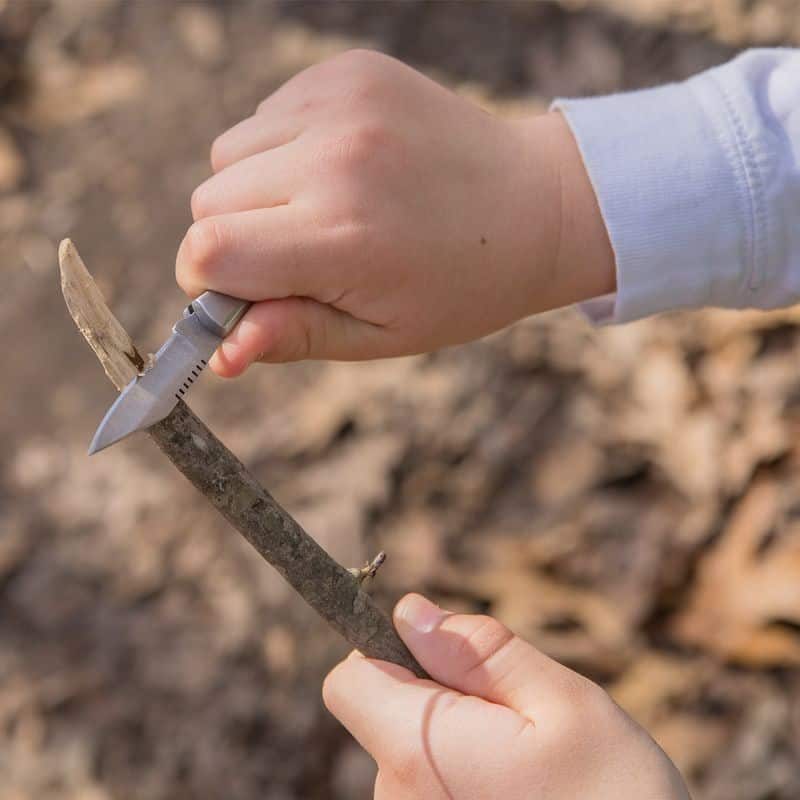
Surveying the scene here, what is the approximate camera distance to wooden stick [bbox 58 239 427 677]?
75 cm

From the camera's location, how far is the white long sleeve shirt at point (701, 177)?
105 cm

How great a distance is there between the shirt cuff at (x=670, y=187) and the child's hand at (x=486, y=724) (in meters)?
0.41

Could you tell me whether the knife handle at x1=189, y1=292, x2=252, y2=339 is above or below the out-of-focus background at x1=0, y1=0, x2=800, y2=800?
above

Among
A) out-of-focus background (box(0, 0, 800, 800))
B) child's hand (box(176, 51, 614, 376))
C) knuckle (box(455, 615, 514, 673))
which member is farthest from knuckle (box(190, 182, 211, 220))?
out-of-focus background (box(0, 0, 800, 800))

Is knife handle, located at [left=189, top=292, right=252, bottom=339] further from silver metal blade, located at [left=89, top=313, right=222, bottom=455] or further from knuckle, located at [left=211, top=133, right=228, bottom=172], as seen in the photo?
knuckle, located at [left=211, top=133, right=228, bottom=172]

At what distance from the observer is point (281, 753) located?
1.58 meters

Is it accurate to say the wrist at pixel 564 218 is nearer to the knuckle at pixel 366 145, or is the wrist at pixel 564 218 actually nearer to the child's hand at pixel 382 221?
the child's hand at pixel 382 221

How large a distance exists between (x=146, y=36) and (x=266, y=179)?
1884mm

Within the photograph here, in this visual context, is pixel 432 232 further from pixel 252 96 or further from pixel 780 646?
pixel 252 96

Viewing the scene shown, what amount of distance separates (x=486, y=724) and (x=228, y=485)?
0.29 metres

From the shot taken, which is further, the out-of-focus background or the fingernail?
the out-of-focus background

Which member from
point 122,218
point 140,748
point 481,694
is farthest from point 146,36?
point 481,694

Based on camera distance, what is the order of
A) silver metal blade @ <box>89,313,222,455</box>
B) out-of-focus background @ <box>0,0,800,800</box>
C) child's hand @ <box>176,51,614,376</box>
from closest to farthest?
silver metal blade @ <box>89,313,222,455</box>, child's hand @ <box>176,51,614,376</box>, out-of-focus background @ <box>0,0,800,800</box>

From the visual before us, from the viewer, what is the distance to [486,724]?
0.85 meters
